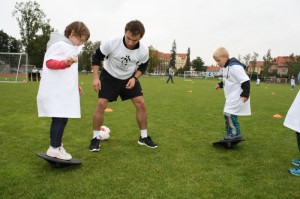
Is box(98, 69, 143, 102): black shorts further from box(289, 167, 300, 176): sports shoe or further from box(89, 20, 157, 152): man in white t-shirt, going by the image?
box(289, 167, 300, 176): sports shoe

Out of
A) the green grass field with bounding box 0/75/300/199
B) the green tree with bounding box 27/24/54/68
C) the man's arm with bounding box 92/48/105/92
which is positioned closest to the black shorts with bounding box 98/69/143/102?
the man's arm with bounding box 92/48/105/92

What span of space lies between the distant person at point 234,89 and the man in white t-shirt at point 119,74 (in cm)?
139

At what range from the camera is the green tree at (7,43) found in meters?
71.0

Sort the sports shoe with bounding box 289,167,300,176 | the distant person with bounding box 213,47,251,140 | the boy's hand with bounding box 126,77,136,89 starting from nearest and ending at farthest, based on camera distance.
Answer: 1. the sports shoe with bounding box 289,167,300,176
2. the boy's hand with bounding box 126,77,136,89
3. the distant person with bounding box 213,47,251,140

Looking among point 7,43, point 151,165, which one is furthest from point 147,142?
point 7,43

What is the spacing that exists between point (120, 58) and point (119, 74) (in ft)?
0.93

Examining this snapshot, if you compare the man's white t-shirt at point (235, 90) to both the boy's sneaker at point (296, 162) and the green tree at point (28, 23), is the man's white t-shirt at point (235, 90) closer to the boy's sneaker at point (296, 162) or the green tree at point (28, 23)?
the boy's sneaker at point (296, 162)

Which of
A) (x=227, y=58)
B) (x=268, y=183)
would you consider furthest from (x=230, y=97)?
(x=268, y=183)

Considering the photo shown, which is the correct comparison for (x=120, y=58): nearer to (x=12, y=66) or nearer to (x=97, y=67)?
(x=97, y=67)

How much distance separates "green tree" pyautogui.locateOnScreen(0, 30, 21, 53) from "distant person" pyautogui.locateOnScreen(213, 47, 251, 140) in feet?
245

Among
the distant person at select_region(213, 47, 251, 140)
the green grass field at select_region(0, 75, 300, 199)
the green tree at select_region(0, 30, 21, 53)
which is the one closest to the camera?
→ the green grass field at select_region(0, 75, 300, 199)

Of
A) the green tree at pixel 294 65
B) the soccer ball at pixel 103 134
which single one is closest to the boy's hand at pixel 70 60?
the soccer ball at pixel 103 134

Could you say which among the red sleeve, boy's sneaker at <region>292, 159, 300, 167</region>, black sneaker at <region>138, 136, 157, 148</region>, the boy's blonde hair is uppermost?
the boy's blonde hair

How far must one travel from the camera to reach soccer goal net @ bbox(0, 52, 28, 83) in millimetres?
26453
